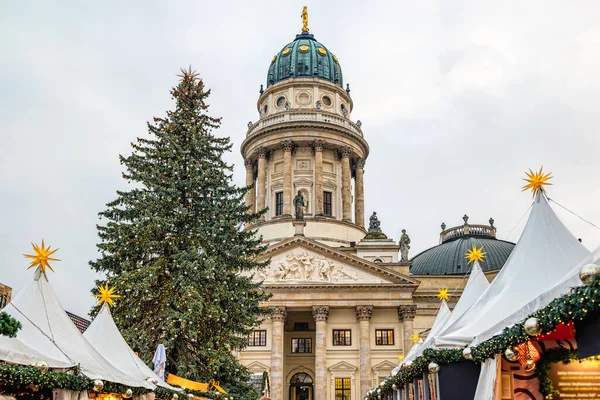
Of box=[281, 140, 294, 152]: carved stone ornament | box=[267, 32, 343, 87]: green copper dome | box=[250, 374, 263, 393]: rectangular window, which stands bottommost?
box=[250, 374, 263, 393]: rectangular window

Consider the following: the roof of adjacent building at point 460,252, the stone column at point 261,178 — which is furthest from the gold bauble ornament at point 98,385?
the stone column at point 261,178

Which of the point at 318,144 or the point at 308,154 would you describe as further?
the point at 308,154

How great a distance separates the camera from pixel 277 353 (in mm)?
45406

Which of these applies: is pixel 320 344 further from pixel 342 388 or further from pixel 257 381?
pixel 257 381

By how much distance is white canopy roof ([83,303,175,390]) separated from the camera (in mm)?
15093

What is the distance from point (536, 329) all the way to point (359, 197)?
5367 cm

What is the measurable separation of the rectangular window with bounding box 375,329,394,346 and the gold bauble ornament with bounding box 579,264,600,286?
41.6 metres

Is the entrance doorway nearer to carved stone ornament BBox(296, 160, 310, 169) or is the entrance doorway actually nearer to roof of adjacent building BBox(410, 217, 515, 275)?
roof of adjacent building BBox(410, 217, 515, 275)

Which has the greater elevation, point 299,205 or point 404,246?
point 299,205

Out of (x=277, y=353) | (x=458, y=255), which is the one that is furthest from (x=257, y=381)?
(x=458, y=255)

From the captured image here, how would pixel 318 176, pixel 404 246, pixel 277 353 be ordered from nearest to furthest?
pixel 277 353 → pixel 404 246 → pixel 318 176

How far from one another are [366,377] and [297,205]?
1567 cm

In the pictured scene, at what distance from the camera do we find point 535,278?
12.6 metres

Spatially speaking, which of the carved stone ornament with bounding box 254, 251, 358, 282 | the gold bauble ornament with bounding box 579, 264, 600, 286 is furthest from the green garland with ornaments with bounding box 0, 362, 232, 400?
the carved stone ornament with bounding box 254, 251, 358, 282
